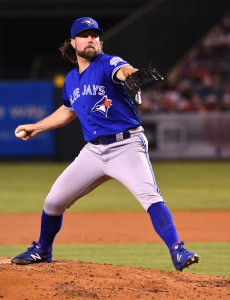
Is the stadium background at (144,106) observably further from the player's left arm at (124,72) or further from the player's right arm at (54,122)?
the player's left arm at (124,72)

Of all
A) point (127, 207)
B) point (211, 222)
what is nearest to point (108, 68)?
point (211, 222)

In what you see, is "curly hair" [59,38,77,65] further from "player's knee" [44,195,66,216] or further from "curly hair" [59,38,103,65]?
"player's knee" [44,195,66,216]

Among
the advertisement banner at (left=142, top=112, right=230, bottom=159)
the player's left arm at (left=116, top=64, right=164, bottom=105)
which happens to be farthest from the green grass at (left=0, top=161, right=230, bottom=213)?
the player's left arm at (left=116, top=64, right=164, bottom=105)

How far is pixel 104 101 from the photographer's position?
5828mm

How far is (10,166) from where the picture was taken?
705 inches

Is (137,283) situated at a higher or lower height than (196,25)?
lower

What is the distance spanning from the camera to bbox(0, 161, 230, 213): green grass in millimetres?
11875

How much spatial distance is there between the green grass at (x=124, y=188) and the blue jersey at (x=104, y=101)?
18.5ft

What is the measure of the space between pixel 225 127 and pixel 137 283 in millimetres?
13160

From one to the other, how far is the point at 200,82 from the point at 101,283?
51.3 ft

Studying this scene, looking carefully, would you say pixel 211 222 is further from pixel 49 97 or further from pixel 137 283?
pixel 49 97

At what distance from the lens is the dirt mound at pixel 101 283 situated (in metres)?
5.11

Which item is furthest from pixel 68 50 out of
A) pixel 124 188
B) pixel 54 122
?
pixel 124 188

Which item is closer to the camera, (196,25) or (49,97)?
(49,97)
